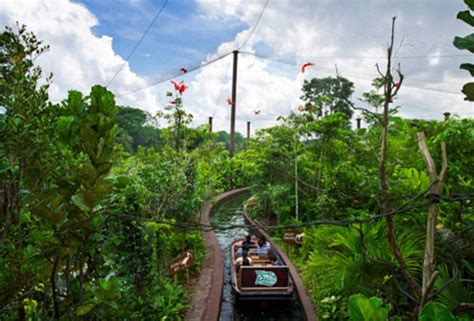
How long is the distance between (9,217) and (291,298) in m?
4.19

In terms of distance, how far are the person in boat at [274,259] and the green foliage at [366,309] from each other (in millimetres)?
4868

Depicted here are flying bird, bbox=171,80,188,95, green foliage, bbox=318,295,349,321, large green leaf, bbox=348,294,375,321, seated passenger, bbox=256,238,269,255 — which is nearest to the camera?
large green leaf, bbox=348,294,375,321

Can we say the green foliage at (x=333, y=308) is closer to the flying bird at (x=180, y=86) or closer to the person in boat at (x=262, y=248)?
the person in boat at (x=262, y=248)

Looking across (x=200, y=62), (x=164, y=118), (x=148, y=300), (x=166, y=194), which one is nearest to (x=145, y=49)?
(x=166, y=194)

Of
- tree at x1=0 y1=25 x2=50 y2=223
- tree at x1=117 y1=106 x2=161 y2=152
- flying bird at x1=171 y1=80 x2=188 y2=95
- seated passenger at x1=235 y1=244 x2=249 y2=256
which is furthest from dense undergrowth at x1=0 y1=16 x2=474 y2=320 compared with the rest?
tree at x1=117 y1=106 x2=161 y2=152

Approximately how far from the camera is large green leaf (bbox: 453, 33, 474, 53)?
106cm

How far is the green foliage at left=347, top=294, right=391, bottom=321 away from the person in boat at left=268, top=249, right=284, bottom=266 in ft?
16.0

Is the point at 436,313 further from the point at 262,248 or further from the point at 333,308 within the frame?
the point at 262,248

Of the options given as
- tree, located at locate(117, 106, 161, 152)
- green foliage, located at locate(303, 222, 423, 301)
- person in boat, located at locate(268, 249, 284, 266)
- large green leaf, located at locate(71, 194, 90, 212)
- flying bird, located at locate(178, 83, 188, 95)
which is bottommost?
person in boat, located at locate(268, 249, 284, 266)

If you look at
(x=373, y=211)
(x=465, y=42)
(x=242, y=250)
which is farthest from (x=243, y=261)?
(x=465, y=42)

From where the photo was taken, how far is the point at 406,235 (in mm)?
3164

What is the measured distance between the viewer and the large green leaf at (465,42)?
1063 mm

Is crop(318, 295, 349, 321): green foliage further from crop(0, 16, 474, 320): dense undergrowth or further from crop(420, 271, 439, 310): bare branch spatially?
crop(420, 271, 439, 310): bare branch

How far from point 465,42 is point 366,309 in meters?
0.95
